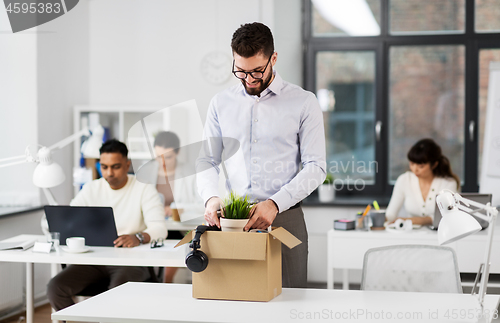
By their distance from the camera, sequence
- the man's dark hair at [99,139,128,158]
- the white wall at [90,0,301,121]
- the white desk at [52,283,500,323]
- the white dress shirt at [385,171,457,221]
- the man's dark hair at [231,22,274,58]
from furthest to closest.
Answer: the white wall at [90,0,301,121] < the white dress shirt at [385,171,457,221] < the man's dark hair at [99,139,128,158] < the man's dark hair at [231,22,274,58] < the white desk at [52,283,500,323]

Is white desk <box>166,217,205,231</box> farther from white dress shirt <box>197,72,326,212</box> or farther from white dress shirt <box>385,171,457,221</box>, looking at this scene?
white dress shirt <box>197,72,326,212</box>

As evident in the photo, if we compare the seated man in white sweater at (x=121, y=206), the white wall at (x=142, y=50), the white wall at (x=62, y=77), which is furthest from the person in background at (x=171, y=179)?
the seated man in white sweater at (x=121, y=206)

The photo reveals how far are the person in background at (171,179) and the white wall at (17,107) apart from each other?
0.95 meters

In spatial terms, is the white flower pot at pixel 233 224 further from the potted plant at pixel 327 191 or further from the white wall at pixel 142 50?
the white wall at pixel 142 50

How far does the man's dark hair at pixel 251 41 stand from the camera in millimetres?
1846

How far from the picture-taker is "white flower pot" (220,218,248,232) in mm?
1674

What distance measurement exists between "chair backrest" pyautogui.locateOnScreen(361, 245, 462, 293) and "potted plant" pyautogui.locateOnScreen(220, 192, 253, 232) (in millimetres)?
716

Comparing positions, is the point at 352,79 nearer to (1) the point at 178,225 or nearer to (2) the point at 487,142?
(2) the point at 487,142

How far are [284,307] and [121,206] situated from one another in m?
1.77

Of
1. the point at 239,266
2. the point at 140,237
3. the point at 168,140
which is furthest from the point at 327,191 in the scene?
the point at 239,266

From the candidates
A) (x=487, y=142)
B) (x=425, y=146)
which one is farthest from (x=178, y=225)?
(x=487, y=142)

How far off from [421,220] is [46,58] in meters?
3.09

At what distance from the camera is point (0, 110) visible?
3.90 meters

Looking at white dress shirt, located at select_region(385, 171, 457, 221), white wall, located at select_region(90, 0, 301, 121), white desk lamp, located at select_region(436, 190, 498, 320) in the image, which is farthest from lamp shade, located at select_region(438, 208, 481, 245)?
white wall, located at select_region(90, 0, 301, 121)
